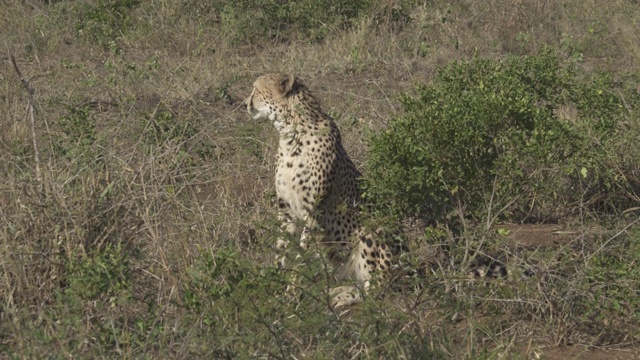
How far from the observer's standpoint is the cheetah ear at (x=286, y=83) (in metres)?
6.07

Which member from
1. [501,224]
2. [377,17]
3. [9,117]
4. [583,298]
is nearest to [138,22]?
[377,17]

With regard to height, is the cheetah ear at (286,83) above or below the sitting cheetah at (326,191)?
above

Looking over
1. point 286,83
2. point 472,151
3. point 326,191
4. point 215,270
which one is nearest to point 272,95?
point 286,83

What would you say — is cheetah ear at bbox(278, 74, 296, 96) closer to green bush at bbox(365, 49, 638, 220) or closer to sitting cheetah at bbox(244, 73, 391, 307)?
sitting cheetah at bbox(244, 73, 391, 307)

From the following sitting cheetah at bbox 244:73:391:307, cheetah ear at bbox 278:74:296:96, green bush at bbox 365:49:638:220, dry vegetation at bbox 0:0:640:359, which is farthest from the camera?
cheetah ear at bbox 278:74:296:96

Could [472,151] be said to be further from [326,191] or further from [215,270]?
[215,270]

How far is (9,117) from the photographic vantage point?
7.29 m

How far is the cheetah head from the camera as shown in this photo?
19.9 feet

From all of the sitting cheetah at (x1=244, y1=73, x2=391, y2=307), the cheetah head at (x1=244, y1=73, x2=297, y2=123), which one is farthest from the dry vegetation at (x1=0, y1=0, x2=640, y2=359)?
the cheetah head at (x1=244, y1=73, x2=297, y2=123)

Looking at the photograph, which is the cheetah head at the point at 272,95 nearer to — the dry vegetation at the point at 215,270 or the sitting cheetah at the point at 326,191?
the sitting cheetah at the point at 326,191

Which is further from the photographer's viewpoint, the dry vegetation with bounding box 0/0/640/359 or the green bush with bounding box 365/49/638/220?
the green bush with bounding box 365/49/638/220

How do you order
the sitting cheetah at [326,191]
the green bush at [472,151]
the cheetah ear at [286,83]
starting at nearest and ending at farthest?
the green bush at [472,151] < the sitting cheetah at [326,191] < the cheetah ear at [286,83]

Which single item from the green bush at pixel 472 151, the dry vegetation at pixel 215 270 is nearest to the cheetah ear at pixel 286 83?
the dry vegetation at pixel 215 270

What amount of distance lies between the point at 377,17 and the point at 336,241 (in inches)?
203
